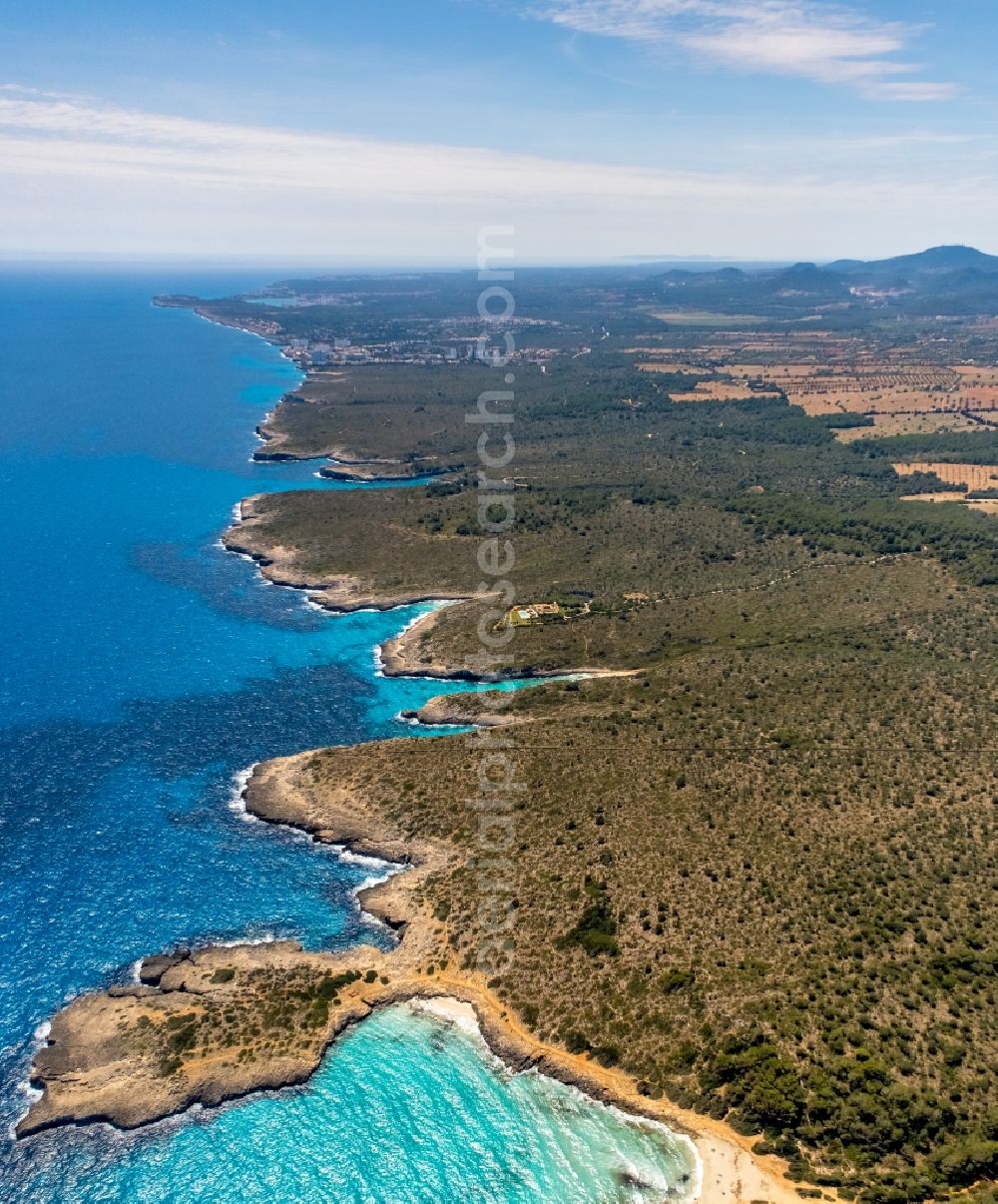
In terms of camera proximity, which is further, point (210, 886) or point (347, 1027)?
point (210, 886)

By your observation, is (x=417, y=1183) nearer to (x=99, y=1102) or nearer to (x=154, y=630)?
(x=99, y=1102)

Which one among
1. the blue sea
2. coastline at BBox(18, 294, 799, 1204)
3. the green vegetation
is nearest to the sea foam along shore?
coastline at BBox(18, 294, 799, 1204)

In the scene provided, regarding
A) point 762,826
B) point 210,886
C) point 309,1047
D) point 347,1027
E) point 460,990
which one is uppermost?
point 762,826

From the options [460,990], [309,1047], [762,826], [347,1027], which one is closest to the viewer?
[309,1047]

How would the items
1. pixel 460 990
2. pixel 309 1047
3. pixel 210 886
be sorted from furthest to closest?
pixel 210 886 → pixel 460 990 → pixel 309 1047

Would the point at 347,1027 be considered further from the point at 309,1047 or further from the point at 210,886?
the point at 210,886

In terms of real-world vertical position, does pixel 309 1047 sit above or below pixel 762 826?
below

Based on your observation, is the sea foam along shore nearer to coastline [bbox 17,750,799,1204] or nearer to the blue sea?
coastline [bbox 17,750,799,1204]

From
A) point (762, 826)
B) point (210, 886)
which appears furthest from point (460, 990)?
point (762, 826)
